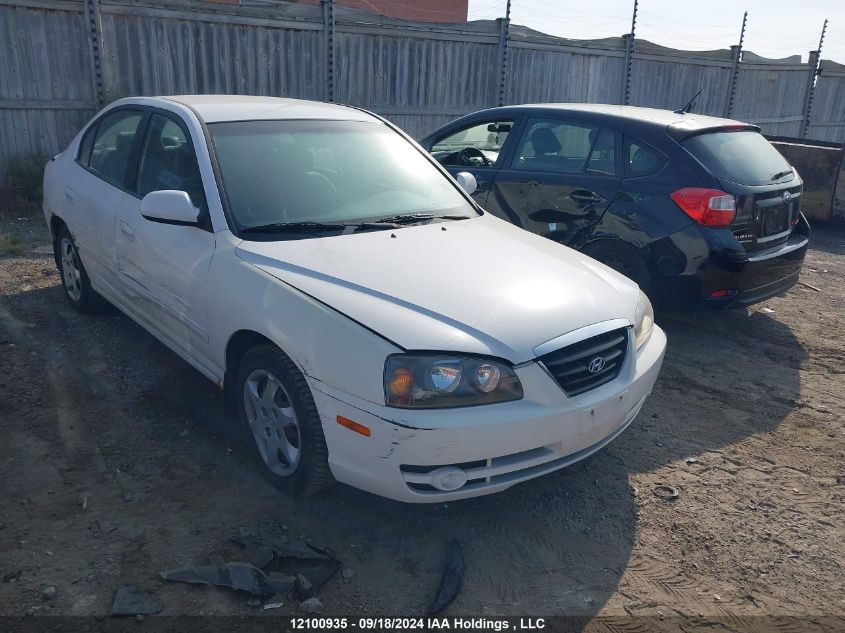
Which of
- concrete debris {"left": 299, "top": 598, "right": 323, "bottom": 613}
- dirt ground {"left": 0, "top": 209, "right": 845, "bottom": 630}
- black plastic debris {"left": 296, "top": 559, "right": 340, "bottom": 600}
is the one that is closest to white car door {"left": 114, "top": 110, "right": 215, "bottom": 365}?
dirt ground {"left": 0, "top": 209, "right": 845, "bottom": 630}

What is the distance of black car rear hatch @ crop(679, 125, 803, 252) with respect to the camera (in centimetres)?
520

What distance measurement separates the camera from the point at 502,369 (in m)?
2.88

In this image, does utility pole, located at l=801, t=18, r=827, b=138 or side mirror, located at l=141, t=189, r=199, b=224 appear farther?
utility pole, located at l=801, t=18, r=827, b=138

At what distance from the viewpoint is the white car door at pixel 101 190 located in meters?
4.63

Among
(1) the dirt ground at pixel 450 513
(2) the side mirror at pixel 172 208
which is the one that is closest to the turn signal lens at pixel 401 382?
(1) the dirt ground at pixel 450 513

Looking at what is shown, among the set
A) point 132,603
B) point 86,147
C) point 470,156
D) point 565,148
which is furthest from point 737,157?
point 132,603

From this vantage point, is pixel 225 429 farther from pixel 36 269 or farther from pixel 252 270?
pixel 36 269

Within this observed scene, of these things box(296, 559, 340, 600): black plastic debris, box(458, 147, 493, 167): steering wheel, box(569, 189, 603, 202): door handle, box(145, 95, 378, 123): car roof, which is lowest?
box(296, 559, 340, 600): black plastic debris

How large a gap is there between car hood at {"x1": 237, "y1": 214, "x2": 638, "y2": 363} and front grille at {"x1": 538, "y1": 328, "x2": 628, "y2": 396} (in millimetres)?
83

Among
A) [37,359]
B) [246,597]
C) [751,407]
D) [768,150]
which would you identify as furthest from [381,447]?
[768,150]

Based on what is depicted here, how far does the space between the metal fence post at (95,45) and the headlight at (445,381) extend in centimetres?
818

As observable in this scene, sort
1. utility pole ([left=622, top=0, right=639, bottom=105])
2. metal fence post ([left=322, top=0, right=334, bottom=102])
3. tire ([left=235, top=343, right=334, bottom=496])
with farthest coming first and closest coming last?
utility pole ([left=622, top=0, right=639, bottom=105]) < metal fence post ([left=322, top=0, right=334, bottom=102]) < tire ([left=235, top=343, right=334, bottom=496])

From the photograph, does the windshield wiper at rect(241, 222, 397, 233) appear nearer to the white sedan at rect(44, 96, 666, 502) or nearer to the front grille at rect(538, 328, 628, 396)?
the white sedan at rect(44, 96, 666, 502)

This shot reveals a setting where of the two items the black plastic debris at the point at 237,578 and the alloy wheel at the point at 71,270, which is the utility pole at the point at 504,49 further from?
the black plastic debris at the point at 237,578
